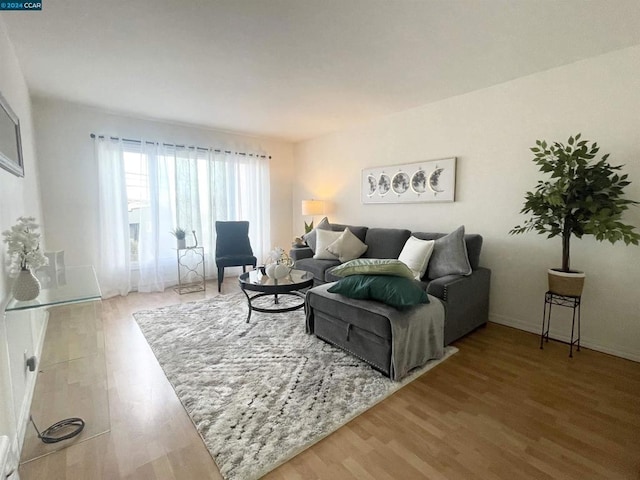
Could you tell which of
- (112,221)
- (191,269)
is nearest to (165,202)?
(112,221)

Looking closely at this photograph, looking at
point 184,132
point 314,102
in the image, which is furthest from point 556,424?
point 184,132

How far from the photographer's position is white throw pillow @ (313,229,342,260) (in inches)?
157

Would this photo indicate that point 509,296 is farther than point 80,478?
Yes

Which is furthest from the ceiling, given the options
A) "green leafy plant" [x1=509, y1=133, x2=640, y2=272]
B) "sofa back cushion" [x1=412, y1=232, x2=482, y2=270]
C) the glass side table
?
the glass side table

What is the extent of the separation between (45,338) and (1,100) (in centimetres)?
205

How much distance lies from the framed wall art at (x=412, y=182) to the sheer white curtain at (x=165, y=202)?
6.77 feet

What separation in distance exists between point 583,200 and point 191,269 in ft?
15.5

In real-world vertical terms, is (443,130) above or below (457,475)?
above

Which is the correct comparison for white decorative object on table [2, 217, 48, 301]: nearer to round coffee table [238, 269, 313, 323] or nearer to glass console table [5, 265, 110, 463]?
glass console table [5, 265, 110, 463]

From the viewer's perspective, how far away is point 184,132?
4.55m

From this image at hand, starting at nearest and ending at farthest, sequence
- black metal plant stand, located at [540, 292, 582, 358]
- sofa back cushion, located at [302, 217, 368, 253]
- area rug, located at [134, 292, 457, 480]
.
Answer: area rug, located at [134, 292, 457, 480] < black metal plant stand, located at [540, 292, 582, 358] < sofa back cushion, located at [302, 217, 368, 253]

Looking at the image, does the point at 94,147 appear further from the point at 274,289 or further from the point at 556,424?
the point at 556,424

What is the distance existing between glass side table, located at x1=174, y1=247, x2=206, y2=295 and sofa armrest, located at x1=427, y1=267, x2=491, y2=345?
133 inches

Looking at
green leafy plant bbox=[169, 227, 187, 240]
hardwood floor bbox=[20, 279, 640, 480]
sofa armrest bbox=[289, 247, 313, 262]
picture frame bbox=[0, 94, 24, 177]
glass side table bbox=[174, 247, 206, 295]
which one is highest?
picture frame bbox=[0, 94, 24, 177]
